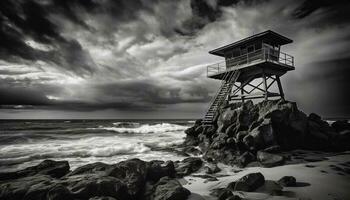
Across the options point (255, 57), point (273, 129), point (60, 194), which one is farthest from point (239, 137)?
point (60, 194)

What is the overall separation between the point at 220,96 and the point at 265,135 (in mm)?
6781

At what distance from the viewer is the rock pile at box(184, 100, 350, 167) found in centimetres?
988

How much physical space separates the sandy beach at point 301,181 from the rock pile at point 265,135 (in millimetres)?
1067

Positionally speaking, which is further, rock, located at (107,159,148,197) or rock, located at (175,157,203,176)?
rock, located at (175,157,203,176)

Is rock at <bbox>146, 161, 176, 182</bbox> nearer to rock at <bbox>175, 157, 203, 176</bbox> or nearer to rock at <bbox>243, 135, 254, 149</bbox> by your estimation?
rock at <bbox>175, 157, 203, 176</bbox>

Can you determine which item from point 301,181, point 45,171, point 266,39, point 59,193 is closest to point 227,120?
point 301,181

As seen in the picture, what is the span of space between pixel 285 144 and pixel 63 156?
14.5 m

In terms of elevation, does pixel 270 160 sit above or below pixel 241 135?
below

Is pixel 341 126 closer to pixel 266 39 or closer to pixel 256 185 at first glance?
pixel 266 39

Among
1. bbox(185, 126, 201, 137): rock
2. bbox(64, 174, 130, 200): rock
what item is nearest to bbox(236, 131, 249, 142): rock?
bbox(185, 126, 201, 137): rock

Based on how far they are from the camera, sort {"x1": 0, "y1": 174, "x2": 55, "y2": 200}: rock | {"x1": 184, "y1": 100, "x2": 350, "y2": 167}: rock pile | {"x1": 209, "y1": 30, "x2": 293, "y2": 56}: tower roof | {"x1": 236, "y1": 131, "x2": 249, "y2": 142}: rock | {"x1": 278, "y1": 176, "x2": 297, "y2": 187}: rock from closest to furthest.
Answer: {"x1": 0, "y1": 174, "x2": 55, "y2": 200}: rock → {"x1": 278, "y1": 176, "x2": 297, "y2": 187}: rock → {"x1": 184, "y1": 100, "x2": 350, "y2": 167}: rock pile → {"x1": 236, "y1": 131, "x2": 249, "y2": 142}: rock → {"x1": 209, "y1": 30, "x2": 293, "y2": 56}: tower roof

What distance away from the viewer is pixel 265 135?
10.6 meters

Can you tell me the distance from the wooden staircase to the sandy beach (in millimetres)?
7680

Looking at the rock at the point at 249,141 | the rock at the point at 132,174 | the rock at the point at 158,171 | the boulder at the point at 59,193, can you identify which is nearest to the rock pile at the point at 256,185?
the rock at the point at 158,171
